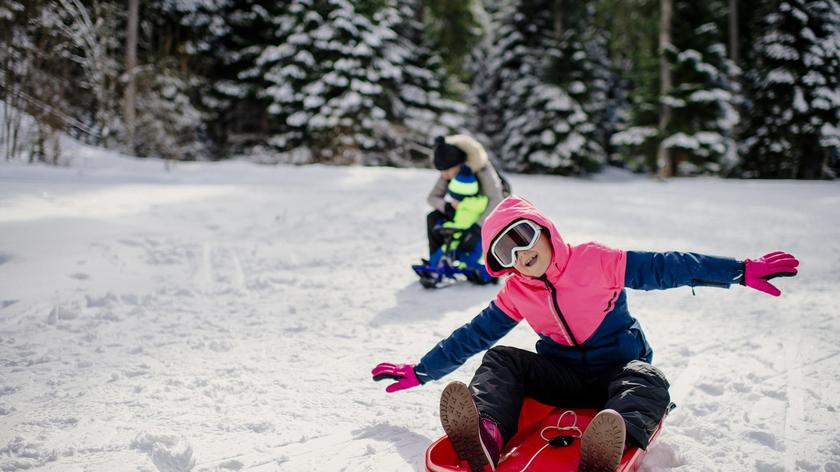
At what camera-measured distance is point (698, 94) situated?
15039 millimetres

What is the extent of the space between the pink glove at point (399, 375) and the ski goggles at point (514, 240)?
0.64m

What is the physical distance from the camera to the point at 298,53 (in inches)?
629

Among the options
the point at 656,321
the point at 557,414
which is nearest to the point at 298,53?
the point at 656,321

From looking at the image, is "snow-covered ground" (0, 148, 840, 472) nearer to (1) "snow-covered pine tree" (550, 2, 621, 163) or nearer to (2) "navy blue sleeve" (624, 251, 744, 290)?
(2) "navy blue sleeve" (624, 251, 744, 290)

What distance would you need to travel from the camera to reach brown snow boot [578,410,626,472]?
154 centimetres

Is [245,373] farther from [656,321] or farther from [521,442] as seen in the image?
[656,321]

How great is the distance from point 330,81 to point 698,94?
1089 cm

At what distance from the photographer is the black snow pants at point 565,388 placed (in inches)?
69.9

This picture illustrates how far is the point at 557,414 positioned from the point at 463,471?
1.91 ft

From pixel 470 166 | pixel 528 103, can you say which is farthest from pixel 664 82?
pixel 470 166

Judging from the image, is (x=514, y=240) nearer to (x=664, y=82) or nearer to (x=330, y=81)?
(x=330, y=81)

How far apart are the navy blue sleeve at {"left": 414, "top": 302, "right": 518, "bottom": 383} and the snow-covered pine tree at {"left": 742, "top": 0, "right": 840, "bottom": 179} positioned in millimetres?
18248

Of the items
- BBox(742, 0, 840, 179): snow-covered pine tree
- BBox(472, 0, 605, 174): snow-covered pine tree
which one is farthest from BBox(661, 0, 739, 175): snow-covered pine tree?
BBox(472, 0, 605, 174): snow-covered pine tree

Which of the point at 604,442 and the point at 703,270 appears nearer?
the point at 604,442
